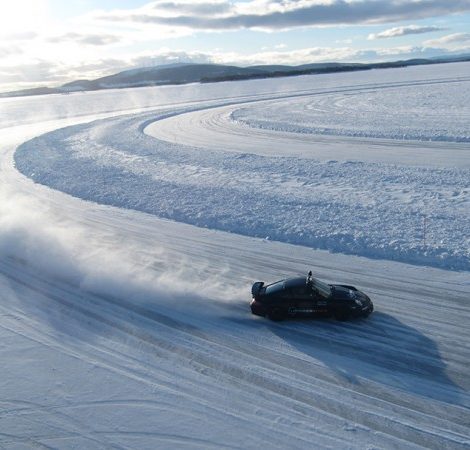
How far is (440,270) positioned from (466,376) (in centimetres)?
514

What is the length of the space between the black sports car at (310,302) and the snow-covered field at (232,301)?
30 centimetres

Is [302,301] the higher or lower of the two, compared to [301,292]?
lower

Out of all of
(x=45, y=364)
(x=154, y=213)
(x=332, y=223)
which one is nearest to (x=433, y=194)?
(x=332, y=223)

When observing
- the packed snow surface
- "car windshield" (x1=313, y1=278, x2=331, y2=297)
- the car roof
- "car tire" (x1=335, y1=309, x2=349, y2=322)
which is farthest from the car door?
the packed snow surface

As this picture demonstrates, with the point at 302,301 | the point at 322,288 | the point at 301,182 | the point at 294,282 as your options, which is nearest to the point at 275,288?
the point at 294,282

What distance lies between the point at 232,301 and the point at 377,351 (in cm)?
409

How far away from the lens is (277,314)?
1243cm

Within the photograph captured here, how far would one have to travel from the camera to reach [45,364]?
11.3 meters

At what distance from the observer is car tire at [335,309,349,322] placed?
40.1ft

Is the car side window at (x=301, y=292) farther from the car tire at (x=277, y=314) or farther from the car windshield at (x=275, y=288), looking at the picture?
the car tire at (x=277, y=314)

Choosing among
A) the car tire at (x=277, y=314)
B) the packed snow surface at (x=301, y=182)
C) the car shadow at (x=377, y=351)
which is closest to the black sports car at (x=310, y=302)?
the car tire at (x=277, y=314)

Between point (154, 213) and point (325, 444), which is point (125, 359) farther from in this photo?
point (154, 213)

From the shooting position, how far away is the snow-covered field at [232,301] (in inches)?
363

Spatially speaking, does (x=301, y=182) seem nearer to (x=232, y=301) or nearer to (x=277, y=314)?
(x=232, y=301)
